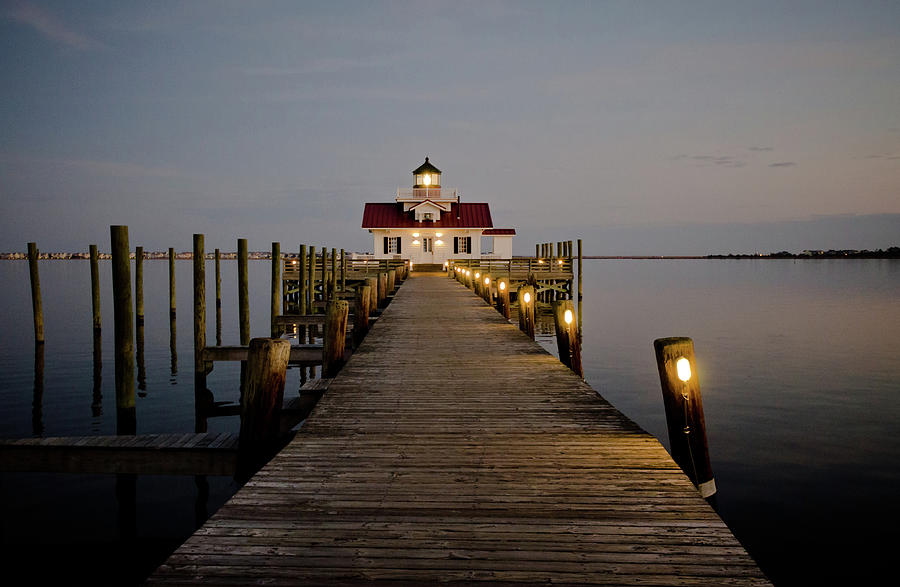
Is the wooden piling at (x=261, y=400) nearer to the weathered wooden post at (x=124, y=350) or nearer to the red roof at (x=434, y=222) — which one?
the weathered wooden post at (x=124, y=350)

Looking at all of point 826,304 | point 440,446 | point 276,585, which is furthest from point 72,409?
point 826,304

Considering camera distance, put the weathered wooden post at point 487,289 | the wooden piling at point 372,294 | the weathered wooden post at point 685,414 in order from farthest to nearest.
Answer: the weathered wooden post at point 487,289 → the wooden piling at point 372,294 → the weathered wooden post at point 685,414

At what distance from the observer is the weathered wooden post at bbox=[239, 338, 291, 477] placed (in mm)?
5840

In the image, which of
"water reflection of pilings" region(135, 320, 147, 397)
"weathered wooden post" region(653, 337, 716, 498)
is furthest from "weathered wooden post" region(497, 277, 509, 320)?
"weathered wooden post" region(653, 337, 716, 498)

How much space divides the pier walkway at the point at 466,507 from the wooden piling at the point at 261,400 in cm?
43

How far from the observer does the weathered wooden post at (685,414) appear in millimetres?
5387

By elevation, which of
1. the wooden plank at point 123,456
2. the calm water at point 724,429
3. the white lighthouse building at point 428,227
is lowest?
the calm water at point 724,429

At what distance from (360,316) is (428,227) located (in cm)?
3581

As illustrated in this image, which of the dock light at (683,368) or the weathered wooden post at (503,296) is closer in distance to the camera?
the dock light at (683,368)

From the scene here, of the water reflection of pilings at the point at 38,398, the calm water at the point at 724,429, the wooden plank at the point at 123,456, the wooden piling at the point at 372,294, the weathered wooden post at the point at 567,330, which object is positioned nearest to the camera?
the wooden plank at the point at 123,456

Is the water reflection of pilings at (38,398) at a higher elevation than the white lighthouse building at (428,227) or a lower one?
lower

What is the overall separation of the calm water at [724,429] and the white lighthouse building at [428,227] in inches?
780

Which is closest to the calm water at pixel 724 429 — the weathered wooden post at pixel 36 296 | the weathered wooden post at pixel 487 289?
the weathered wooden post at pixel 36 296

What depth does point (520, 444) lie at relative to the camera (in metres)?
5.27
